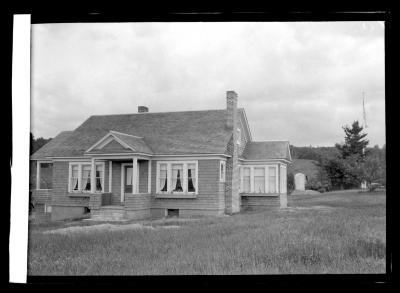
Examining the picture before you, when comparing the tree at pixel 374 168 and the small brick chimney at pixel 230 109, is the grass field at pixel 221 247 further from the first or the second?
the tree at pixel 374 168

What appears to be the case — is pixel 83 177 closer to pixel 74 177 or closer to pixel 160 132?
pixel 74 177

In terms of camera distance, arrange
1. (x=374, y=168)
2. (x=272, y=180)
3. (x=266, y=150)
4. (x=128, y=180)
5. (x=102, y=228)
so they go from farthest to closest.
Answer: (x=374, y=168) → (x=266, y=150) → (x=272, y=180) → (x=128, y=180) → (x=102, y=228)

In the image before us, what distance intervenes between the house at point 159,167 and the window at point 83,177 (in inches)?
1.3

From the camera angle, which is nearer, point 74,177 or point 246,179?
point 74,177

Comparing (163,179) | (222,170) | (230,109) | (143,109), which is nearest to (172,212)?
(163,179)

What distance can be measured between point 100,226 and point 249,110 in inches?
253

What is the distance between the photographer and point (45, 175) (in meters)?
14.9

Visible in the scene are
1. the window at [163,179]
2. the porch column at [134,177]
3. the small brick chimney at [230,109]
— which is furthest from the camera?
the small brick chimney at [230,109]

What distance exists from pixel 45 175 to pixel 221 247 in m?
8.83

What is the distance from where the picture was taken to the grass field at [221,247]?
7.27 meters

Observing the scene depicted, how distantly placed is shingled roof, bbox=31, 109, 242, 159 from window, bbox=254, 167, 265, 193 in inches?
82.2

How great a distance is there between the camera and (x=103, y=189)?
13438mm

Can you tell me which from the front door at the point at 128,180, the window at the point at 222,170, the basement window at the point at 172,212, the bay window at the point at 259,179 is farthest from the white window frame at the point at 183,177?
the bay window at the point at 259,179

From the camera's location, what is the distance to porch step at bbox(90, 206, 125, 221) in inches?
497
